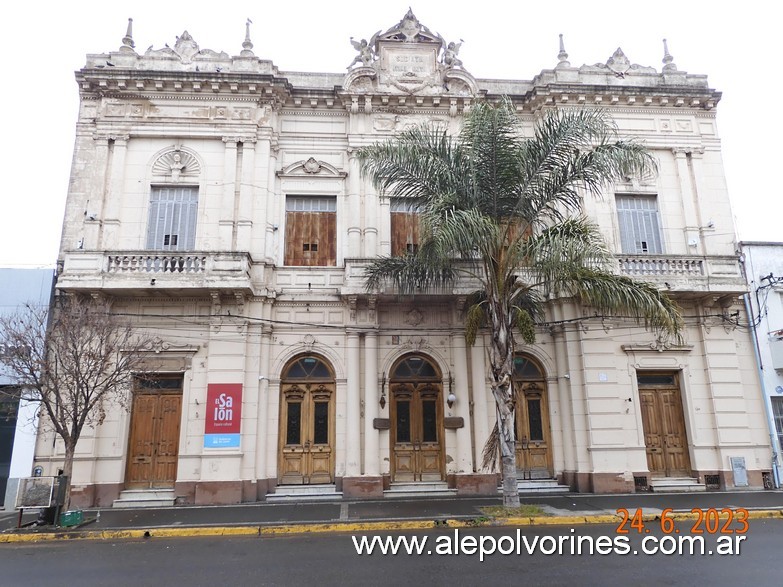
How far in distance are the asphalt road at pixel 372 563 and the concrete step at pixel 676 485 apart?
13.1ft

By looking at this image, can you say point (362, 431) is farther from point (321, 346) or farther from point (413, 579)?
point (413, 579)

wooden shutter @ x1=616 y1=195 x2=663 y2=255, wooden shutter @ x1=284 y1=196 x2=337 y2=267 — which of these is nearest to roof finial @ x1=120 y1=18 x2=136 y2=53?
wooden shutter @ x1=284 y1=196 x2=337 y2=267

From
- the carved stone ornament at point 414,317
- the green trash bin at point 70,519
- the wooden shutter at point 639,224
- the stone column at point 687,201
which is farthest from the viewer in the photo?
the wooden shutter at point 639,224

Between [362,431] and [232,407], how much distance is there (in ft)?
10.8

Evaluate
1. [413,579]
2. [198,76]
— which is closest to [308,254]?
[198,76]

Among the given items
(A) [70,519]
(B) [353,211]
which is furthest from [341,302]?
(A) [70,519]

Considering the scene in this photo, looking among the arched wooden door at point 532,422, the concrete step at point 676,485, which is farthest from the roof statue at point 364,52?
the concrete step at point 676,485

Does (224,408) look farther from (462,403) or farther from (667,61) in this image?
(667,61)

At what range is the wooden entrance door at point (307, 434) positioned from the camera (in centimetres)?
1369

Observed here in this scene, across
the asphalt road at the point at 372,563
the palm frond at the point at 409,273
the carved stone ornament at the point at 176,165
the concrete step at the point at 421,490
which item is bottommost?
the asphalt road at the point at 372,563

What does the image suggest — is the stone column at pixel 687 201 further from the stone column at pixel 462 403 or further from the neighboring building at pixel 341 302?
the stone column at pixel 462 403

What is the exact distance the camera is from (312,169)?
15.4 meters

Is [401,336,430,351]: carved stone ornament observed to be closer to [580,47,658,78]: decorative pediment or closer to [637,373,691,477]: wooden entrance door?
[637,373,691,477]: wooden entrance door

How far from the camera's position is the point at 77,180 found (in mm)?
14445
